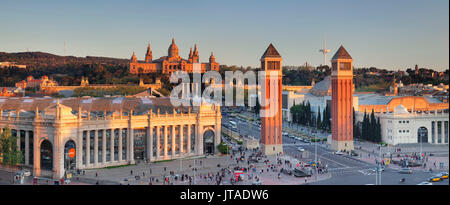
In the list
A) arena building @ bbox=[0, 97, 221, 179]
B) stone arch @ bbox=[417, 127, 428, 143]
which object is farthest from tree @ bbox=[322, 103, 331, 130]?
arena building @ bbox=[0, 97, 221, 179]

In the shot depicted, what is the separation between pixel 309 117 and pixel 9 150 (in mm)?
69373

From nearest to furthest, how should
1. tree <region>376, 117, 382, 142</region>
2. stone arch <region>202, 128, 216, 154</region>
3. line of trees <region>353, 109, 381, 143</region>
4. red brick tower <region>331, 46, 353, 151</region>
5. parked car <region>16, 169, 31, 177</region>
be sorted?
parked car <region>16, 169, 31, 177</region>
stone arch <region>202, 128, 216, 154</region>
red brick tower <region>331, 46, 353, 151</region>
tree <region>376, 117, 382, 142</region>
line of trees <region>353, 109, 381, 143</region>

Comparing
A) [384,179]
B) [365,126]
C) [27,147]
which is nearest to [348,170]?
[384,179]

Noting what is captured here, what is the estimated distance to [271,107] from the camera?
80562 millimetres

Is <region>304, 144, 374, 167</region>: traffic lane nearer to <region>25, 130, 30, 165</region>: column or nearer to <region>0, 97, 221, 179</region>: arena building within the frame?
<region>0, 97, 221, 179</region>: arena building

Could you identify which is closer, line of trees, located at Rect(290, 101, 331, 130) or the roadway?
the roadway

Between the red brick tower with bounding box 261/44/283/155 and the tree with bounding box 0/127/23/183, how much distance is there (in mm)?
35542

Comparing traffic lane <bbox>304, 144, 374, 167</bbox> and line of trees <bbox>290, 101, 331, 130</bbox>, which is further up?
line of trees <bbox>290, 101, 331, 130</bbox>

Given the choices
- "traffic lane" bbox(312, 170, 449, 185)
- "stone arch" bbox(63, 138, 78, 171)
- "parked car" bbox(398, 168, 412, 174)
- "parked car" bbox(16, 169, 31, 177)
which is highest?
"stone arch" bbox(63, 138, 78, 171)

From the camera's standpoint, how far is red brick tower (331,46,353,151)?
82625 mm

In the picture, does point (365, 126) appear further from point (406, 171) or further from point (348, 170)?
point (406, 171)

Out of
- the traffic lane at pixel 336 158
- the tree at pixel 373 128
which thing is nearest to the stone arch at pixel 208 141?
the traffic lane at pixel 336 158

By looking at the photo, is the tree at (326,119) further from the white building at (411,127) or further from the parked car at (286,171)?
the parked car at (286,171)
